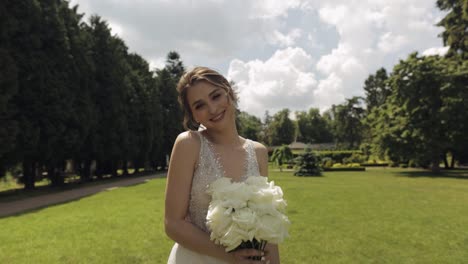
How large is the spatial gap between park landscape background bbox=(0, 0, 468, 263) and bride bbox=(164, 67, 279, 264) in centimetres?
43

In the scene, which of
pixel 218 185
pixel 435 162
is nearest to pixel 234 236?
pixel 218 185

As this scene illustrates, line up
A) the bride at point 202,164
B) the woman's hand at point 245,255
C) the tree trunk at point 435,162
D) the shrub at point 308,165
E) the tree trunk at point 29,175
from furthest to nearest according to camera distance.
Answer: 1. the shrub at point 308,165
2. the tree trunk at point 435,162
3. the tree trunk at point 29,175
4. the bride at point 202,164
5. the woman's hand at point 245,255

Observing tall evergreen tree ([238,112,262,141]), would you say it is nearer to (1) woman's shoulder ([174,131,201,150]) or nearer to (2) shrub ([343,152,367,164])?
(2) shrub ([343,152,367,164])

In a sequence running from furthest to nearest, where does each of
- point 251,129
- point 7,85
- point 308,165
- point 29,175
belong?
point 251,129 < point 308,165 < point 29,175 < point 7,85

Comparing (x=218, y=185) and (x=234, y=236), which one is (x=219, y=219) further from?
(x=218, y=185)

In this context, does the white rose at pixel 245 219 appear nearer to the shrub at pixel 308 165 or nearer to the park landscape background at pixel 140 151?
the park landscape background at pixel 140 151

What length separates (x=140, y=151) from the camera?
37.2 metres

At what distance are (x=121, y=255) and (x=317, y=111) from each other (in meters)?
105

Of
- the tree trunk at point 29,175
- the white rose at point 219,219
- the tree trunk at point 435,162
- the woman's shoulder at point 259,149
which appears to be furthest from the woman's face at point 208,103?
the tree trunk at point 435,162

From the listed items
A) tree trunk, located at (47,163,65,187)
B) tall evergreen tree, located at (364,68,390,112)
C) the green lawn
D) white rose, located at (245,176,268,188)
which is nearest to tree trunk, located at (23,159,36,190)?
tree trunk, located at (47,163,65,187)

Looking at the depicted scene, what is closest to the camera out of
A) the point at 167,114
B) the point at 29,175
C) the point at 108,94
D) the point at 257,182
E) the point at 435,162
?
the point at 257,182

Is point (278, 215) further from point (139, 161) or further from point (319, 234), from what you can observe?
point (139, 161)

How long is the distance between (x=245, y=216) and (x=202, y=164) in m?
0.52

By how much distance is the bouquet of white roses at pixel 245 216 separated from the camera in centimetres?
178
